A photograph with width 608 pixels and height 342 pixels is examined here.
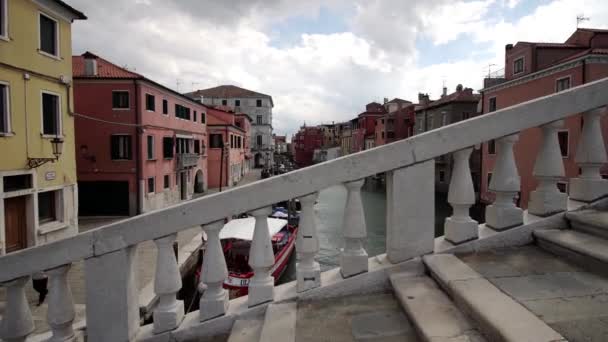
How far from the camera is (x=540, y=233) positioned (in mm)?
2611

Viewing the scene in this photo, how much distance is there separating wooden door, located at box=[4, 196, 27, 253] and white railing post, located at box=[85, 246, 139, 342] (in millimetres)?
12371

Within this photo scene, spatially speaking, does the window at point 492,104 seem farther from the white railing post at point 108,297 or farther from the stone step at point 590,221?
the white railing post at point 108,297

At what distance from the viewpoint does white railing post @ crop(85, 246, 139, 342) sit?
2248 millimetres

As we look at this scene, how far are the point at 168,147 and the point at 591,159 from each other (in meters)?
23.5

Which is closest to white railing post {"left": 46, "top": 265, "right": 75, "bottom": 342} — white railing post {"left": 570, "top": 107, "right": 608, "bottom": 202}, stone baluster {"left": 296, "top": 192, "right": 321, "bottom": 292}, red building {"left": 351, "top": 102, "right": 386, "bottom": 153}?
stone baluster {"left": 296, "top": 192, "right": 321, "bottom": 292}

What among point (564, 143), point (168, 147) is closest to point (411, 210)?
point (564, 143)

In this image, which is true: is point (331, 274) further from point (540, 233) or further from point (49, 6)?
point (49, 6)

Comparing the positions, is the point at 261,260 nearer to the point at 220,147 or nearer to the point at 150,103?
the point at 150,103

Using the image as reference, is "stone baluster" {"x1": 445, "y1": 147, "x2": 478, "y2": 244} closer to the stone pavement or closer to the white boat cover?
the stone pavement

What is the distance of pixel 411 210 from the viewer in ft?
8.23

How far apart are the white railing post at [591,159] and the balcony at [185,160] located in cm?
2489

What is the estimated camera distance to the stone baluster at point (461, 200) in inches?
100

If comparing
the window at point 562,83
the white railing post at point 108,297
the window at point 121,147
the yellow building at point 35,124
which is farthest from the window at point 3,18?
the window at point 562,83

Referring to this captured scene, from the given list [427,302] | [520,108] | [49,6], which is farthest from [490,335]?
[49,6]
